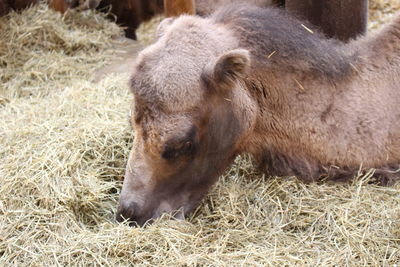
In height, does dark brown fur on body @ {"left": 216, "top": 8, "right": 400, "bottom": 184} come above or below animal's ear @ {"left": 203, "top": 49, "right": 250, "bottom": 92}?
below

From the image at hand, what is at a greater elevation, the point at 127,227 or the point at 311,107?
the point at 311,107

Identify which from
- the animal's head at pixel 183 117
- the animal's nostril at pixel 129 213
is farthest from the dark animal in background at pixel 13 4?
the animal's nostril at pixel 129 213

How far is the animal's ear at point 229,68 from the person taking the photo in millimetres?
3701

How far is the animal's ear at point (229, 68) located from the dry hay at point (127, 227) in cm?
87

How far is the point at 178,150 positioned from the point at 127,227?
0.58 meters

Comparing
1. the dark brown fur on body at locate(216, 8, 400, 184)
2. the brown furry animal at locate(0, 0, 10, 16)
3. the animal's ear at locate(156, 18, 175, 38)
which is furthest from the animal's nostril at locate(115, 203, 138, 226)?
the brown furry animal at locate(0, 0, 10, 16)

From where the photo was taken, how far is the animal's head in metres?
3.78

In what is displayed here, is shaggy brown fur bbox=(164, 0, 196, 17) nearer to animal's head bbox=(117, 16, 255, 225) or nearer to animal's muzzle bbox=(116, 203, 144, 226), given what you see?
animal's head bbox=(117, 16, 255, 225)

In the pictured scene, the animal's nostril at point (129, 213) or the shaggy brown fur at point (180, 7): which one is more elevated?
the shaggy brown fur at point (180, 7)

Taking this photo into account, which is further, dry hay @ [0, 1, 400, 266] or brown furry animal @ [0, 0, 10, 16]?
brown furry animal @ [0, 0, 10, 16]

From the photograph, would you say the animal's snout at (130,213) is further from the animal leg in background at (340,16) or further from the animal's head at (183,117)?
the animal leg in background at (340,16)

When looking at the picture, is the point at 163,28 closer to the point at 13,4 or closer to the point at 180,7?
the point at 180,7

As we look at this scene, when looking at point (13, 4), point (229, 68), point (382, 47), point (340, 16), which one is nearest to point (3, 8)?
point (13, 4)

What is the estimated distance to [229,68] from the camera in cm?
375
